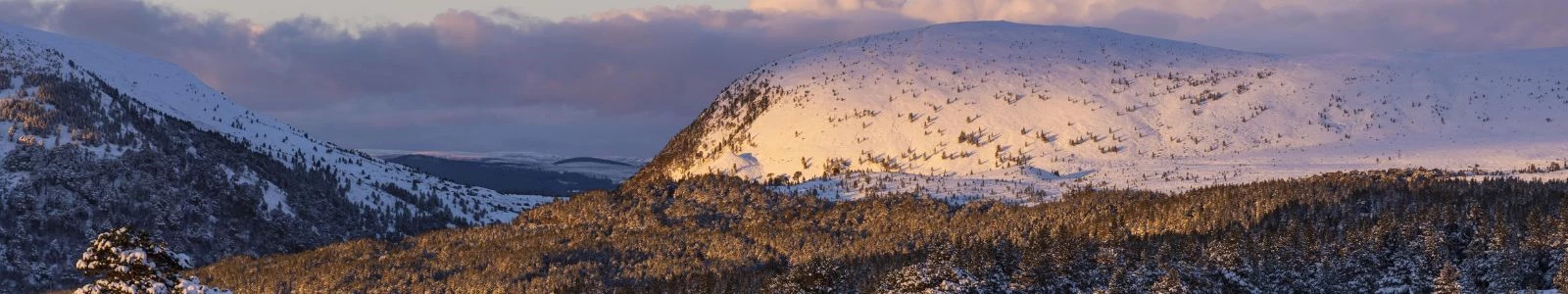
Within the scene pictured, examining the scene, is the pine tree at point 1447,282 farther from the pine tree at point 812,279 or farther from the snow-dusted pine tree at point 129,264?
the snow-dusted pine tree at point 129,264

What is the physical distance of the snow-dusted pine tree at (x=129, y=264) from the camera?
3859 cm

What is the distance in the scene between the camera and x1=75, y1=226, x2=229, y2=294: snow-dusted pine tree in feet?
127

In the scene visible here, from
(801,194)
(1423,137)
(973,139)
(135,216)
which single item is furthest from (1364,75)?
(135,216)

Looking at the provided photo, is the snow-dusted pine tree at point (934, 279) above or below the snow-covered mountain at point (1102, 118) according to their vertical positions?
below

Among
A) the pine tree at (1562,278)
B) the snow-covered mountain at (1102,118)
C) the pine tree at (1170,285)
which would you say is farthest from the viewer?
the snow-covered mountain at (1102,118)

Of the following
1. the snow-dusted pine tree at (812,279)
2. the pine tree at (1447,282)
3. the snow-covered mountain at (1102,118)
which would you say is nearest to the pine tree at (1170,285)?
the pine tree at (1447,282)

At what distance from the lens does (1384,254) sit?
75438mm

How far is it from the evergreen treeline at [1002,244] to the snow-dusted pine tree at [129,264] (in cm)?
3288

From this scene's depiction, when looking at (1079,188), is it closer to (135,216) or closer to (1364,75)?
(1364,75)

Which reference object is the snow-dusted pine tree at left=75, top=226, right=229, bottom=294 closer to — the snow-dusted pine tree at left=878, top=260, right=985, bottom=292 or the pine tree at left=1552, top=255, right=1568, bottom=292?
the snow-dusted pine tree at left=878, top=260, right=985, bottom=292

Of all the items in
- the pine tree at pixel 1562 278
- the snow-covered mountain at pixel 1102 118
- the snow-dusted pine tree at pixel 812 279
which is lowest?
the snow-dusted pine tree at pixel 812 279

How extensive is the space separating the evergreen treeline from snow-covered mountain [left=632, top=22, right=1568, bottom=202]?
7.53m

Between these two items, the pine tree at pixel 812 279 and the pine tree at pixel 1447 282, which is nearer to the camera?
the pine tree at pixel 1447 282

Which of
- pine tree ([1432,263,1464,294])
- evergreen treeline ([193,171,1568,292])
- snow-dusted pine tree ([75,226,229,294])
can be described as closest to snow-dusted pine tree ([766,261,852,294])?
evergreen treeline ([193,171,1568,292])
